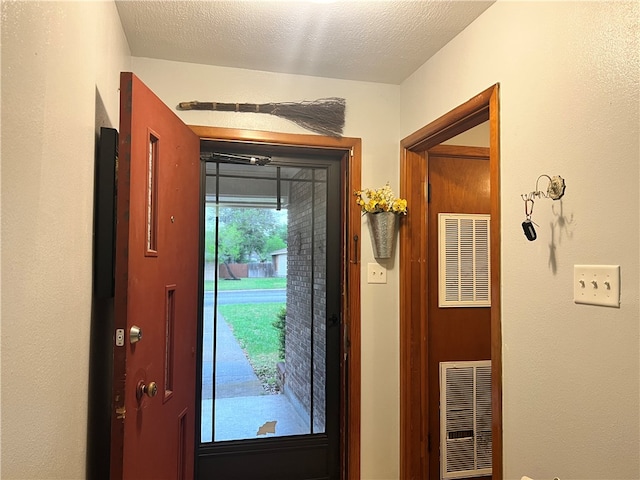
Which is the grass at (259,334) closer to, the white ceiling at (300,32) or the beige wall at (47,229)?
the beige wall at (47,229)

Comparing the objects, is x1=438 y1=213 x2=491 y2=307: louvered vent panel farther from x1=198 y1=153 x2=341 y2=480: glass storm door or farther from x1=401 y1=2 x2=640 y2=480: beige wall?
→ x1=401 y1=2 x2=640 y2=480: beige wall

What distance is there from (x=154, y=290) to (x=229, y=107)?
115cm

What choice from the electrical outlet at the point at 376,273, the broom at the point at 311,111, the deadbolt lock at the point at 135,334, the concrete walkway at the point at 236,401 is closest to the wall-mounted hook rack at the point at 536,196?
the electrical outlet at the point at 376,273

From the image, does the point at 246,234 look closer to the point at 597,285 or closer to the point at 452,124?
the point at 452,124

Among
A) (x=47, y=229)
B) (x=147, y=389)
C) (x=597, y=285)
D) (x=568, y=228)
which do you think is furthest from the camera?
(x=147, y=389)

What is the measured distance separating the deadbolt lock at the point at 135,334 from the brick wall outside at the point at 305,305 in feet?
3.84

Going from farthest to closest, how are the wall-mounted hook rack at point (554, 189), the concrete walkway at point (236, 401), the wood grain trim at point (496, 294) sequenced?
the concrete walkway at point (236, 401) → the wood grain trim at point (496, 294) → the wall-mounted hook rack at point (554, 189)

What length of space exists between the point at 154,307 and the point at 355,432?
1.41 metres

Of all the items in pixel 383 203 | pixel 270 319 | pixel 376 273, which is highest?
pixel 383 203

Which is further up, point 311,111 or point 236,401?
point 311,111

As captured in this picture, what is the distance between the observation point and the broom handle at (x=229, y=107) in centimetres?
235

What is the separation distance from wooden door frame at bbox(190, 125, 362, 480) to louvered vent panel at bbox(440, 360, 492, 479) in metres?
0.52

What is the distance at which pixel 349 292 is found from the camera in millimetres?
2551

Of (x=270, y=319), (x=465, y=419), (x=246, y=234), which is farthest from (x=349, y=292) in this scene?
(x=465, y=419)
